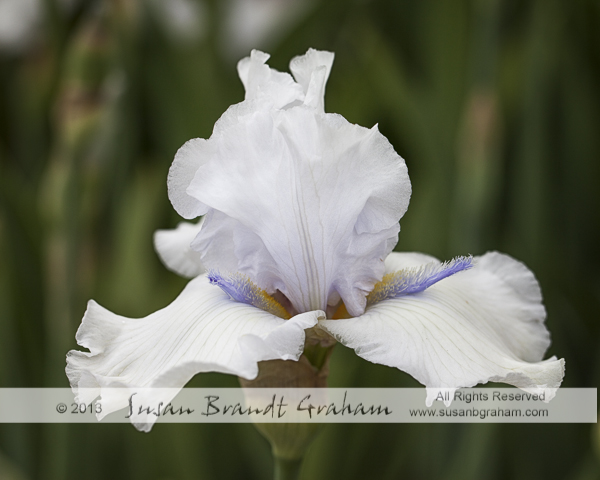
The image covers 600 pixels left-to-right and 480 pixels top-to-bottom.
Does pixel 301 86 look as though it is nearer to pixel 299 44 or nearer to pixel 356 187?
pixel 356 187

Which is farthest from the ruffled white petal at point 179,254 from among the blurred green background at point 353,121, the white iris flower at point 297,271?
the blurred green background at point 353,121

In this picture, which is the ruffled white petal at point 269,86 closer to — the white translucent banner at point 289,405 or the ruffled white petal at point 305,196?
the ruffled white petal at point 305,196

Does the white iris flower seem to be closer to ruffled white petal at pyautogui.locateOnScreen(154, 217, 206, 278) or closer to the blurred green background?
ruffled white petal at pyautogui.locateOnScreen(154, 217, 206, 278)

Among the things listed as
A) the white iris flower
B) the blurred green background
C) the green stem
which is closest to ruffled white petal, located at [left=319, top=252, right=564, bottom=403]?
the white iris flower

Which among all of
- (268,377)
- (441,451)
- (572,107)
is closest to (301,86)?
(268,377)

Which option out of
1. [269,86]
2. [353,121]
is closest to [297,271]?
[269,86]
